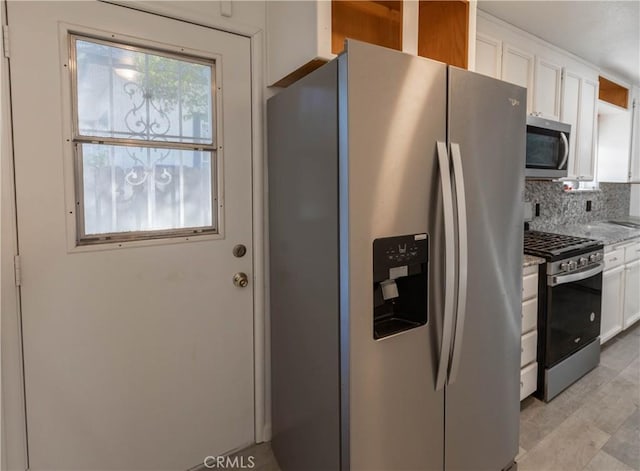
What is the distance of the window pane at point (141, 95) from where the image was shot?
134cm

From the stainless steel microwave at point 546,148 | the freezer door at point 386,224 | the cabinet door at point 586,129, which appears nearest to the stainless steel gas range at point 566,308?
the stainless steel microwave at point 546,148

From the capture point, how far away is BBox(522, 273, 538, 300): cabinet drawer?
6.81 ft

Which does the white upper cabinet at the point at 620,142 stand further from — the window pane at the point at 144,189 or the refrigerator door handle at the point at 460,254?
the window pane at the point at 144,189

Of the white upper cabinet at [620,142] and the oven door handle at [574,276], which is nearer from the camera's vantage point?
the oven door handle at [574,276]

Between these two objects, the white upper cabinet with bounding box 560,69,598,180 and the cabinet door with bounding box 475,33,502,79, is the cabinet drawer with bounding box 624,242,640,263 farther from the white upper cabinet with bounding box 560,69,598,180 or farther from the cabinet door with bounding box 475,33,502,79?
the cabinet door with bounding box 475,33,502,79

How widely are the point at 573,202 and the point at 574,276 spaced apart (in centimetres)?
174

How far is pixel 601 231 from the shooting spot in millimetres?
3223

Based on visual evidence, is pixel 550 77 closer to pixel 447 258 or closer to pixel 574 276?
pixel 574 276

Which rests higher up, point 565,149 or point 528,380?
point 565,149

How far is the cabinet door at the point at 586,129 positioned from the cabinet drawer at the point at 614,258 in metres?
0.66

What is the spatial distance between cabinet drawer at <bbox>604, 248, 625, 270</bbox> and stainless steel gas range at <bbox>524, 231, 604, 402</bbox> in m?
0.24

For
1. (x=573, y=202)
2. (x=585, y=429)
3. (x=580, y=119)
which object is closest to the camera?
(x=585, y=429)

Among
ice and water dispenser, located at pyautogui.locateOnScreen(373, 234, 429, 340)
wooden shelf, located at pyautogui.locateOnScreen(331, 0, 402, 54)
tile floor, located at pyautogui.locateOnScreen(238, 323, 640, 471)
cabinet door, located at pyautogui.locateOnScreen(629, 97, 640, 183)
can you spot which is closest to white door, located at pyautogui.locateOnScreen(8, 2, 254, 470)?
wooden shelf, located at pyautogui.locateOnScreen(331, 0, 402, 54)

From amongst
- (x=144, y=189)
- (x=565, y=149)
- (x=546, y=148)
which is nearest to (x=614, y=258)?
(x=565, y=149)
